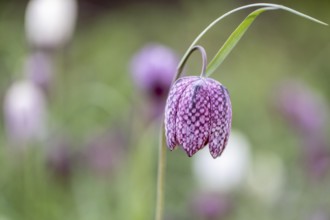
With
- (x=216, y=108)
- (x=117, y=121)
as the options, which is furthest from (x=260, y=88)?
(x=216, y=108)

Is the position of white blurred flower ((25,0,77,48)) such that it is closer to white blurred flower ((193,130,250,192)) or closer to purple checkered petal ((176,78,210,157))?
white blurred flower ((193,130,250,192))

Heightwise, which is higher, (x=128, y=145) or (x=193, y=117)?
(x=193, y=117)

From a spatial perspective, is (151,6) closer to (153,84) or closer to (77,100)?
(77,100)

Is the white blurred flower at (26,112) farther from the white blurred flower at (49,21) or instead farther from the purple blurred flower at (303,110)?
the purple blurred flower at (303,110)

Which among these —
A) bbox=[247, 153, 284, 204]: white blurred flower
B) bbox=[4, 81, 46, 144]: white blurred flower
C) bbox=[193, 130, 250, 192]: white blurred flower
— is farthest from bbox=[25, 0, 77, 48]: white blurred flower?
bbox=[247, 153, 284, 204]: white blurred flower

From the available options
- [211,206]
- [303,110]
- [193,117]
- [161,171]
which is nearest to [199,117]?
[193,117]

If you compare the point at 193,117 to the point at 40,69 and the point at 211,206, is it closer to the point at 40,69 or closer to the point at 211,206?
the point at 211,206

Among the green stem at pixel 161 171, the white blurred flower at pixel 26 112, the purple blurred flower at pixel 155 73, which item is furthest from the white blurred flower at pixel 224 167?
the green stem at pixel 161 171
